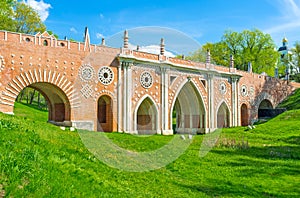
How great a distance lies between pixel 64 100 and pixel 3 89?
3895 millimetres

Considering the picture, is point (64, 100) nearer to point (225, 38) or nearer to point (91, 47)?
point (91, 47)

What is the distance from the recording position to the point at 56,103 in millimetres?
21547

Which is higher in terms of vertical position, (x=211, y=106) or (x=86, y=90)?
(x=86, y=90)

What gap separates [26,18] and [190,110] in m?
20.3

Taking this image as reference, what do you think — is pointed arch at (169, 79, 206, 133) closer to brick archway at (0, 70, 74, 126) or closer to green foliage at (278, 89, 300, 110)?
brick archway at (0, 70, 74, 126)

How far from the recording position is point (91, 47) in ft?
67.9

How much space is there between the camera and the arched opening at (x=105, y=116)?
71.2 feet

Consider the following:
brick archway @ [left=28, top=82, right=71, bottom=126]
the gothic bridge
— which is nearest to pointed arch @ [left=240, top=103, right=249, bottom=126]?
the gothic bridge

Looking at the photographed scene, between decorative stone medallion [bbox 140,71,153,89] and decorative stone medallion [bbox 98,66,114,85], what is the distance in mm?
2462

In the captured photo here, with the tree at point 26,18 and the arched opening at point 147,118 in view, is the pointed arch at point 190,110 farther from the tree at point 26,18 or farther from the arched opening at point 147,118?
the tree at point 26,18

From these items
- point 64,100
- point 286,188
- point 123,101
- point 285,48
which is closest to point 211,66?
point 123,101

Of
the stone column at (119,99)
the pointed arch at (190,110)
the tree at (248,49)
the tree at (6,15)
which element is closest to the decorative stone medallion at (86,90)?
the stone column at (119,99)

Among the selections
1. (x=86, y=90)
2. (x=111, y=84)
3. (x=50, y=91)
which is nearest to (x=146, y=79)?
(x=111, y=84)

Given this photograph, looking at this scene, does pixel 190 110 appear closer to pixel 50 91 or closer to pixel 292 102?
pixel 50 91
